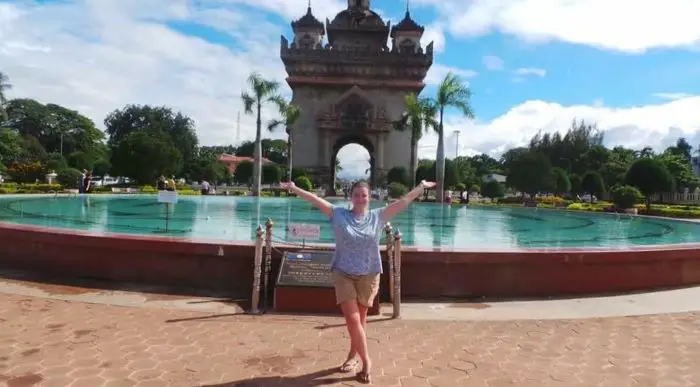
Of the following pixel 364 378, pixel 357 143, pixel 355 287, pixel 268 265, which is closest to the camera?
pixel 364 378

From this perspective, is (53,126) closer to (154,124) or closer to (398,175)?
(154,124)

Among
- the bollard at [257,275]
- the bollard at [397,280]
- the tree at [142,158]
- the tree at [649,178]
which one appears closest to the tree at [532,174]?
the tree at [649,178]

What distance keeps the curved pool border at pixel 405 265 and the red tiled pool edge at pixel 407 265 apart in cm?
1

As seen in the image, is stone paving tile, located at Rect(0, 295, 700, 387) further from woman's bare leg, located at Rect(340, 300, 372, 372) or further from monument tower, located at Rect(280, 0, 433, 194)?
monument tower, located at Rect(280, 0, 433, 194)

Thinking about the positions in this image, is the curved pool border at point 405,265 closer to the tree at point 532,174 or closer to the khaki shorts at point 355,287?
the khaki shorts at point 355,287

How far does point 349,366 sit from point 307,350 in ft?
→ 2.17

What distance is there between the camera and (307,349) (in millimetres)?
5070

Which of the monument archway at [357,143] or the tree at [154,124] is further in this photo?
the tree at [154,124]

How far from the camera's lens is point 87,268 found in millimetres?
7617

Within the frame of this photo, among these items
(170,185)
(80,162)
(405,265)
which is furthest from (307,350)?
(80,162)

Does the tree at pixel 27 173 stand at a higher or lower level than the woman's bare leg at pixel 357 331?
higher

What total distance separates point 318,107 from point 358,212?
161ft

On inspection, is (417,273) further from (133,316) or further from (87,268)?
(87,268)

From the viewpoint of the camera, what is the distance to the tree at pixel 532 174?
39.2 metres
